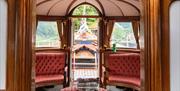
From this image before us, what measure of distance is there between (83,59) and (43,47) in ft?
4.13

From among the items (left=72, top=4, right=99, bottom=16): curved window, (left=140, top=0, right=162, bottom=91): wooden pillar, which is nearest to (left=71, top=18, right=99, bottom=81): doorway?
(left=72, top=4, right=99, bottom=16): curved window

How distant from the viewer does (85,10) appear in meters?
6.17

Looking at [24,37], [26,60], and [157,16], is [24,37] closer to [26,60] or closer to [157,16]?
[26,60]

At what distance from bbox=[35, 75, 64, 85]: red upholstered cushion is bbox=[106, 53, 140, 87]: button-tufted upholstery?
4.36 ft

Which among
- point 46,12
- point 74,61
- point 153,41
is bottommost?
point 74,61

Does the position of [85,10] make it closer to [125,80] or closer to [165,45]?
[125,80]

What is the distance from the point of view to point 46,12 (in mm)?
6027

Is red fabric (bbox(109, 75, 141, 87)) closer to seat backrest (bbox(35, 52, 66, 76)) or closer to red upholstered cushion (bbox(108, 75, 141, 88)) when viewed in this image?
red upholstered cushion (bbox(108, 75, 141, 88))

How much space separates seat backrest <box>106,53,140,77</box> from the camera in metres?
5.66

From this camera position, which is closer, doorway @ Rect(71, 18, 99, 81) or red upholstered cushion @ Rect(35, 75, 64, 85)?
red upholstered cushion @ Rect(35, 75, 64, 85)

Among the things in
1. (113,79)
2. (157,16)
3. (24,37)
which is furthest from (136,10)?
(24,37)

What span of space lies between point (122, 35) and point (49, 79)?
2.50 meters

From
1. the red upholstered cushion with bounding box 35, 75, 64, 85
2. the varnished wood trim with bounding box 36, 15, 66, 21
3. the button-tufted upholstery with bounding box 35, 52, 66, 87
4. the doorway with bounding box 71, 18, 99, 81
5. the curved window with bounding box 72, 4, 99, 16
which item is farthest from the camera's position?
the doorway with bounding box 71, 18, 99, 81

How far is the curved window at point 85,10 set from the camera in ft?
20.2
